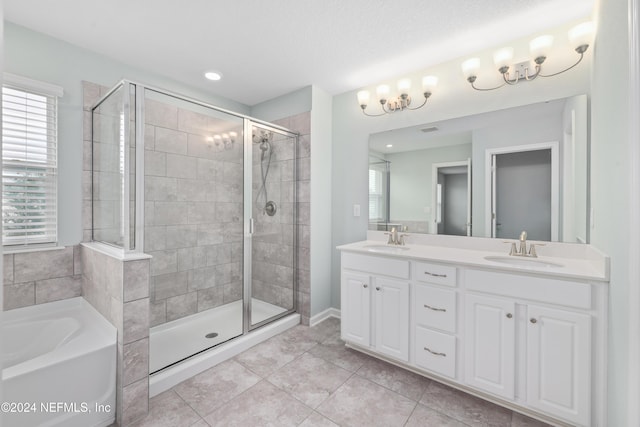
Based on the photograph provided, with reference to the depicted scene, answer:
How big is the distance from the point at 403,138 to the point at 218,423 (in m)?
2.57

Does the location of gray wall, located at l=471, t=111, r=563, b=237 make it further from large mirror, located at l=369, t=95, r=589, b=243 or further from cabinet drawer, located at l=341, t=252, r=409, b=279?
cabinet drawer, located at l=341, t=252, r=409, b=279

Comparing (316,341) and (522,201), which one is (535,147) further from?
(316,341)

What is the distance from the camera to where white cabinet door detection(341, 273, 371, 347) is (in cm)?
236

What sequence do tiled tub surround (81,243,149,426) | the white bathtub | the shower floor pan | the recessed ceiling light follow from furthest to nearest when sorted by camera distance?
1. the recessed ceiling light
2. the shower floor pan
3. tiled tub surround (81,243,149,426)
4. the white bathtub

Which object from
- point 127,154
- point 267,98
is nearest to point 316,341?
point 127,154

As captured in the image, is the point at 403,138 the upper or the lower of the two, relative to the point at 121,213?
upper

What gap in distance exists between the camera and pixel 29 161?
6.90 ft

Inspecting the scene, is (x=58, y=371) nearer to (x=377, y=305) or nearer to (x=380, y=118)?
(x=377, y=305)

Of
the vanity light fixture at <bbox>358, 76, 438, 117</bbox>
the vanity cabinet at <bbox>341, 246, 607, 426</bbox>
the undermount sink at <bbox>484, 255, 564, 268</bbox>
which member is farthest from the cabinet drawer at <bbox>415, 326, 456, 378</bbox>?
the vanity light fixture at <bbox>358, 76, 438, 117</bbox>

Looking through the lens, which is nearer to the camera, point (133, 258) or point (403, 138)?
point (133, 258)

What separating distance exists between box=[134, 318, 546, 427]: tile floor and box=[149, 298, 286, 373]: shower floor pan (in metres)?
0.25

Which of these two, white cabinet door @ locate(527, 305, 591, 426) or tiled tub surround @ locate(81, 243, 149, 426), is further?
tiled tub surround @ locate(81, 243, 149, 426)

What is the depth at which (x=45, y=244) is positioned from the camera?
2.18 m

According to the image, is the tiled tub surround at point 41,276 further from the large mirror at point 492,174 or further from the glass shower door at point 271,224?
the large mirror at point 492,174
